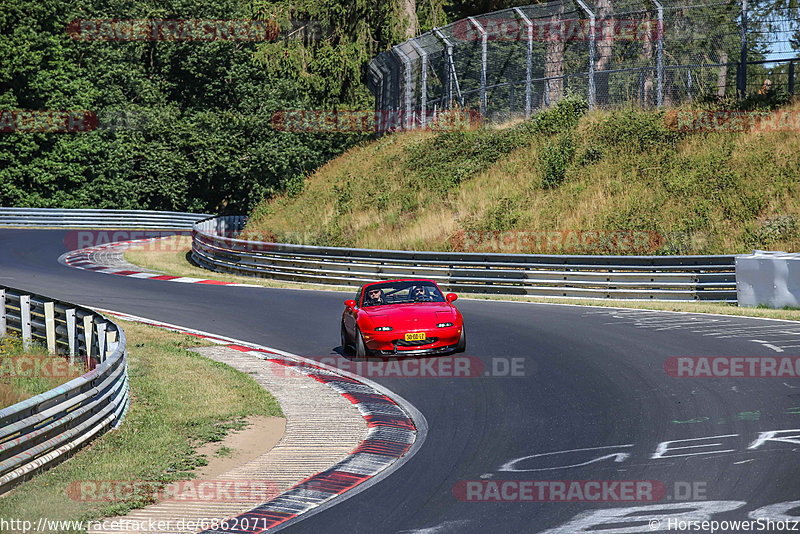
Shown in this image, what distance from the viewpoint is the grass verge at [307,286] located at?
19.5m

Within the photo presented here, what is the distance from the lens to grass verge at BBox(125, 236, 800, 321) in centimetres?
Result: 1948

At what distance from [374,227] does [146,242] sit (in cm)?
1529

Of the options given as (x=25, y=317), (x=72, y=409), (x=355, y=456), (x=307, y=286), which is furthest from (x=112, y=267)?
(x=355, y=456)

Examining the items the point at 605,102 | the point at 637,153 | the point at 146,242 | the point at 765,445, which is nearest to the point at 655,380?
the point at 765,445

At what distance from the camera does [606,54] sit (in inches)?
1256

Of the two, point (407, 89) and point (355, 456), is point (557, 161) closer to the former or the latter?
point (407, 89)

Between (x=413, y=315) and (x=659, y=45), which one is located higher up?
(x=659, y=45)

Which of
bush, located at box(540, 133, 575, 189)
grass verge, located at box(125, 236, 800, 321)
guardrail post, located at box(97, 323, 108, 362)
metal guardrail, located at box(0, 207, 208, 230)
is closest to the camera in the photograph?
guardrail post, located at box(97, 323, 108, 362)

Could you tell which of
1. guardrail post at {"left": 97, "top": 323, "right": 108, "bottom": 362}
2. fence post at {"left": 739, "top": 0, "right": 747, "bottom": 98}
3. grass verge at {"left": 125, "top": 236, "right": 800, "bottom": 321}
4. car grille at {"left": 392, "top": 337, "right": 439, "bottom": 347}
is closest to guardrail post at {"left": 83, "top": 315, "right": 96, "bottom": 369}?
guardrail post at {"left": 97, "top": 323, "right": 108, "bottom": 362}

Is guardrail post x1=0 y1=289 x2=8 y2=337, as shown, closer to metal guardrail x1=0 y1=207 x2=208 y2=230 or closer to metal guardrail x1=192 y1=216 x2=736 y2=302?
metal guardrail x1=192 y1=216 x2=736 y2=302

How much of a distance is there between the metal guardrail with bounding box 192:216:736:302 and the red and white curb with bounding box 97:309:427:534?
9802 mm

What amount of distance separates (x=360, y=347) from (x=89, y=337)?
413 centimetres

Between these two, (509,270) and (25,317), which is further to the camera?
(509,270)

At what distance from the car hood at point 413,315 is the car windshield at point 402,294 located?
48 centimetres
